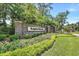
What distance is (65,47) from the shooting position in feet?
13.0

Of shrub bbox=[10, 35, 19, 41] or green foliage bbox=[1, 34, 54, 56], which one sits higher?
shrub bbox=[10, 35, 19, 41]

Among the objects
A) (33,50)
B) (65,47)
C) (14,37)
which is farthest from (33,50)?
(65,47)

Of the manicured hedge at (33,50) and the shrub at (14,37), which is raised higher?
the shrub at (14,37)

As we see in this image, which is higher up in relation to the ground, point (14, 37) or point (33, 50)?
point (14, 37)

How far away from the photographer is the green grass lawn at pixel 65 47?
3889 millimetres

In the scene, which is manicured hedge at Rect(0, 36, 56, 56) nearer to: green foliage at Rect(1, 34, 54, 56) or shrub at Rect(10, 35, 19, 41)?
green foliage at Rect(1, 34, 54, 56)

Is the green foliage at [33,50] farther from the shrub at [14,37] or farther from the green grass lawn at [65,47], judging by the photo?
the shrub at [14,37]

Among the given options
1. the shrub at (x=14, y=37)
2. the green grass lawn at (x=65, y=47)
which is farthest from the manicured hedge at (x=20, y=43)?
the green grass lawn at (x=65, y=47)

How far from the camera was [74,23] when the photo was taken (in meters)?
4.00

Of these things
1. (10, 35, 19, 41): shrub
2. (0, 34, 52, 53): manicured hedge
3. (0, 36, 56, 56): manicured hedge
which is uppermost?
(10, 35, 19, 41): shrub

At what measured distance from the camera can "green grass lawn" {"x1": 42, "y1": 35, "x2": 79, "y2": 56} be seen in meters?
3.89

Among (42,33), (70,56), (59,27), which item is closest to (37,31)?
(42,33)

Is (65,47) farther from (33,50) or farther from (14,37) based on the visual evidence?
(14,37)

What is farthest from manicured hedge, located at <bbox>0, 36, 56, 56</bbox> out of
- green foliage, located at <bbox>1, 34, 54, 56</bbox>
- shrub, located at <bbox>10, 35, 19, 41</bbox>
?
shrub, located at <bbox>10, 35, 19, 41</bbox>
